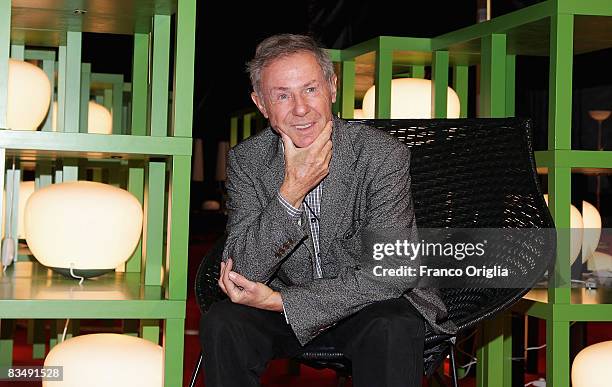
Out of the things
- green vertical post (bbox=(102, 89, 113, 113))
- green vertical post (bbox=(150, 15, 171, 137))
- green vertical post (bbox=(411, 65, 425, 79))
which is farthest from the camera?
green vertical post (bbox=(102, 89, 113, 113))

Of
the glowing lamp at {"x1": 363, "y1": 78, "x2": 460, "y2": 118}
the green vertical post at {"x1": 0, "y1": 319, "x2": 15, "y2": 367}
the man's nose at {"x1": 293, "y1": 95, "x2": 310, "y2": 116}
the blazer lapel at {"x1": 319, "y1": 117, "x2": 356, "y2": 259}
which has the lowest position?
the green vertical post at {"x1": 0, "y1": 319, "x2": 15, "y2": 367}

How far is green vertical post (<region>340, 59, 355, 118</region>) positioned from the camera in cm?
407

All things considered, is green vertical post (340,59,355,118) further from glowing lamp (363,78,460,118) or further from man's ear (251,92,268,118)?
man's ear (251,92,268,118)

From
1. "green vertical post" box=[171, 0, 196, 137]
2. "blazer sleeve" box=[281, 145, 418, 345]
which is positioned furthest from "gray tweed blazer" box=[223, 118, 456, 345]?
"green vertical post" box=[171, 0, 196, 137]

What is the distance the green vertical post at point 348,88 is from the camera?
4.07 metres

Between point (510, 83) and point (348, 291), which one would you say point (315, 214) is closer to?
point (348, 291)

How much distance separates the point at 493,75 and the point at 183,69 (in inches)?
50.0

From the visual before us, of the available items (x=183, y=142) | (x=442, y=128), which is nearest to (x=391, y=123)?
(x=442, y=128)

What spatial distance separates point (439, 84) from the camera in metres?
3.52

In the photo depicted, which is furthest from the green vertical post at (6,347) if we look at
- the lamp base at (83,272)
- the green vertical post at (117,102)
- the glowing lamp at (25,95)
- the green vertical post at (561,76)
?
the green vertical post at (561,76)

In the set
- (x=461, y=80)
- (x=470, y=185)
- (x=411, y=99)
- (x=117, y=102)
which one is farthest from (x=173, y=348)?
(x=117, y=102)

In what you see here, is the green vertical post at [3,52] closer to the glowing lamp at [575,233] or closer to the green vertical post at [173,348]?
the green vertical post at [173,348]

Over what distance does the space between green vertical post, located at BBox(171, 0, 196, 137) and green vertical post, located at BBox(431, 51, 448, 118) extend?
151 cm

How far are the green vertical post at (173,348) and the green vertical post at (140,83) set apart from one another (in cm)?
90
